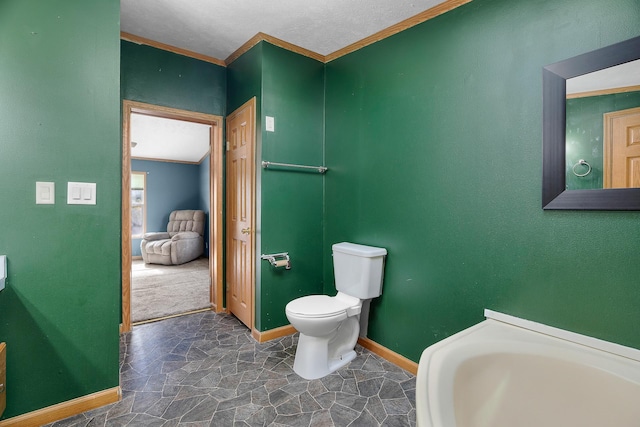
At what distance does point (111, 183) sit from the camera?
1.67 m

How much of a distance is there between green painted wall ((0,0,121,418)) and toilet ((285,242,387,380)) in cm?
106

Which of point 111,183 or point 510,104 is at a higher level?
point 510,104

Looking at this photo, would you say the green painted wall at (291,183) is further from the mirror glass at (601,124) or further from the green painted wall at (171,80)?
the mirror glass at (601,124)

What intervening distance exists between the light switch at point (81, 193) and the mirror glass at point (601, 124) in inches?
91.6

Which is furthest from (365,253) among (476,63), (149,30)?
(149,30)

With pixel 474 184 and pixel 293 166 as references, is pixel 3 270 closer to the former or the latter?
pixel 293 166

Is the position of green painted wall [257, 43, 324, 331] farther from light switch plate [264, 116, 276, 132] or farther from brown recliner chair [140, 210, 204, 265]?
brown recliner chair [140, 210, 204, 265]

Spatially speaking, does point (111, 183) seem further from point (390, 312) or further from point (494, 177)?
point (494, 177)

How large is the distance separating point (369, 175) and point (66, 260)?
6.28 feet

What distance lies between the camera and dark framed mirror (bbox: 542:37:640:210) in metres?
1.29

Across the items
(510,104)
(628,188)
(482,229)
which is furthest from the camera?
(482,229)

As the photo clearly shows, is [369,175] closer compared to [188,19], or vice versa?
[188,19]

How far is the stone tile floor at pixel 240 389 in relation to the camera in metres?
1.59

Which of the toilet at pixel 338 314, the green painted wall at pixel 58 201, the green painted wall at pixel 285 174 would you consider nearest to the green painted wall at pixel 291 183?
the green painted wall at pixel 285 174
